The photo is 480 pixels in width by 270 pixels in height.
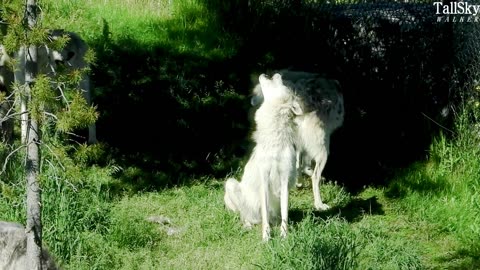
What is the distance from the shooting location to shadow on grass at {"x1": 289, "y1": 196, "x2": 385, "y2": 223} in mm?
8289

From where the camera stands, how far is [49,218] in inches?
271

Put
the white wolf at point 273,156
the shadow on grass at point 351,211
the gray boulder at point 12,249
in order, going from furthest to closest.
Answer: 1. the shadow on grass at point 351,211
2. the white wolf at point 273,156
3. the gray boulder at point 12,249

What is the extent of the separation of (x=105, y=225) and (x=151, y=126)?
10.3 feet

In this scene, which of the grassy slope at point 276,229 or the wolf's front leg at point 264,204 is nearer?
the grassy slope at point 276,229

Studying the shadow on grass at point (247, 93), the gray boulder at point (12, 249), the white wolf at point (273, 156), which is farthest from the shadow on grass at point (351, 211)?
the gray boulder at point (12, 249)

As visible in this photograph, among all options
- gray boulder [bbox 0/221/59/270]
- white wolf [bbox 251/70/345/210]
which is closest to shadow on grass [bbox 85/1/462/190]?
white wolf [bbox 251/70/345/210]

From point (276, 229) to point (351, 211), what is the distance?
4.03 ft

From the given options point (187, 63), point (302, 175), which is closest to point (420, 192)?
point (302, 175)

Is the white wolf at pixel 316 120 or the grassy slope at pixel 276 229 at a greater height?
the white wolf at pixel 316 120

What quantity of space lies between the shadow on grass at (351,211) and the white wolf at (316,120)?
0.42 ft

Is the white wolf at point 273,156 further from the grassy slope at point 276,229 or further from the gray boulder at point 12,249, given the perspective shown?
the gray boulder at point 12,249

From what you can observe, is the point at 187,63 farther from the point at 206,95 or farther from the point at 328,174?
the point at 328,174

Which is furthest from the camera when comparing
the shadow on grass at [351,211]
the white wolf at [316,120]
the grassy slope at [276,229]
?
the white wolf at [316,120]

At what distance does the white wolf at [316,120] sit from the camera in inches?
339
